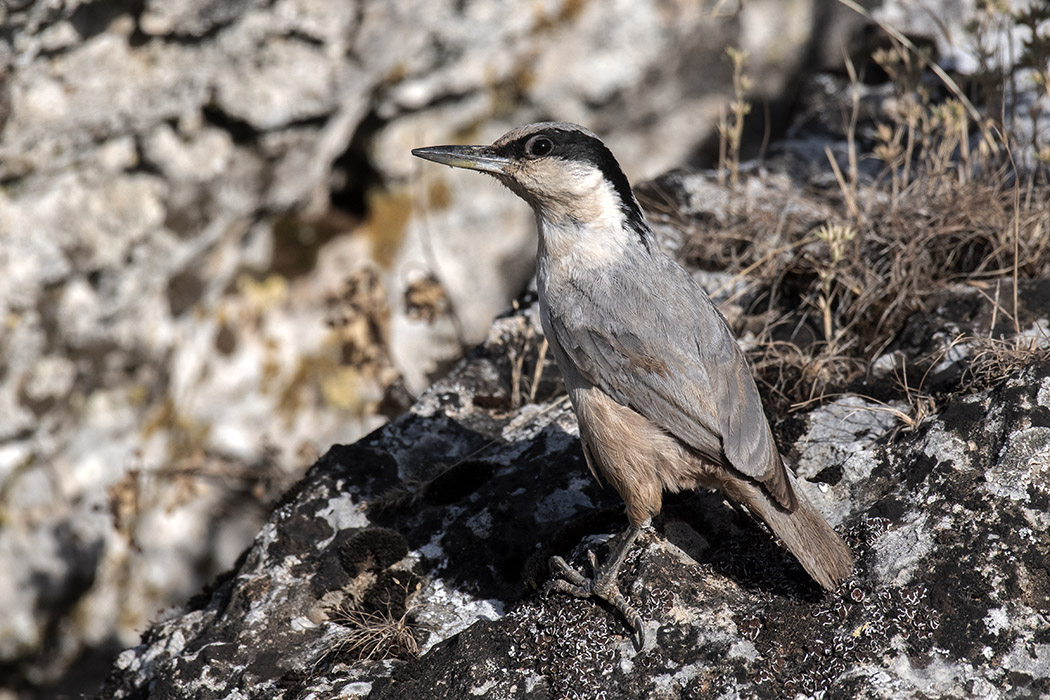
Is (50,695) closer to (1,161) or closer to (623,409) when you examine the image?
(1,161)

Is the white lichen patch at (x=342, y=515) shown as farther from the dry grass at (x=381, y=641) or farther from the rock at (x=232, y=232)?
the rock at (x=232, y=232)

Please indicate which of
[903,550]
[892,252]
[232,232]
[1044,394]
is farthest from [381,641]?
[232,232]

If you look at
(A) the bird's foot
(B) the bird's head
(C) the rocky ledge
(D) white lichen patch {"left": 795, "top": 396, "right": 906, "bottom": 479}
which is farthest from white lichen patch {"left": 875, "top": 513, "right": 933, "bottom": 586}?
(B) the bird's head

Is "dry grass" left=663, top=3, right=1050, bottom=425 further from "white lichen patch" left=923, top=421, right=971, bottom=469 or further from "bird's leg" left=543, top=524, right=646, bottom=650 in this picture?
"bird's leg" left=543, top=524, right=646, bottom=650

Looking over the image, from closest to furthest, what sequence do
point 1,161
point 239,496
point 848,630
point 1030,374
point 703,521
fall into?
point 848,630, point 1030,374, point 703,521, point 1,161, point 239,496

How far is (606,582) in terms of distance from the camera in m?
3.25

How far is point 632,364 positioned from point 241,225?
3598mm

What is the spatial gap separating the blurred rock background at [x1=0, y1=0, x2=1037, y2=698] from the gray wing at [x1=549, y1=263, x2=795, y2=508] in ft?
7.50

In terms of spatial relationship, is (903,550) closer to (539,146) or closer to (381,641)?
(381,641)

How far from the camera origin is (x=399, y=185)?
6.62 m

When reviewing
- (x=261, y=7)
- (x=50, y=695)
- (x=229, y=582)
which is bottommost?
(x=50, y=695)

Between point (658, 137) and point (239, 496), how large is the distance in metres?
3.96

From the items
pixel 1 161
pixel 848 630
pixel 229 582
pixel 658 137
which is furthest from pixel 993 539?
pixel 1 161

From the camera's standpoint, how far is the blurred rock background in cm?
544
